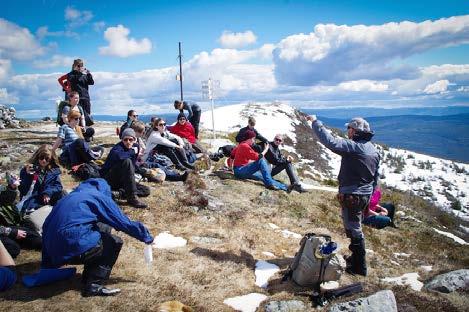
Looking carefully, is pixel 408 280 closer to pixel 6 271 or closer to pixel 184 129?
pixel 6 271

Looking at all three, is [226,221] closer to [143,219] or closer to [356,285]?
[143,219]

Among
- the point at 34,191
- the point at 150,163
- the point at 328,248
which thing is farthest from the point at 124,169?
the point at 328,248

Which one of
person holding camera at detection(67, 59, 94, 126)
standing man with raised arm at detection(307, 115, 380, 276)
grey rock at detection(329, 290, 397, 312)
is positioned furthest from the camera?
person holding camera at detection(67, 59, 94, 126)

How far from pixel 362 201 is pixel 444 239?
25.2 ft

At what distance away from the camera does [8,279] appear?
5867 millimetres

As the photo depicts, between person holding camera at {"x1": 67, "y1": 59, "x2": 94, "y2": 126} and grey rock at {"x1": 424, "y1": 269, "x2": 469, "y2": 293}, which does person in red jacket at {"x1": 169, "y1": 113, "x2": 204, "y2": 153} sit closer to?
person holding camera at {"x1": 67, "y1": 59, "x2": 94, "y2": 126}

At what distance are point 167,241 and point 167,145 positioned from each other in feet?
16.9

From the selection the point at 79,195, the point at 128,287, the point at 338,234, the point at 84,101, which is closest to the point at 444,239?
the point at 338,234

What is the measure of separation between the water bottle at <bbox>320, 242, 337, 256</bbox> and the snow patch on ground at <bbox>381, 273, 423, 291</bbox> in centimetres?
206

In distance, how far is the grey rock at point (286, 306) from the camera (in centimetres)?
613

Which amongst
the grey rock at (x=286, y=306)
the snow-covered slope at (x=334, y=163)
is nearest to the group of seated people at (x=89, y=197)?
the grey rock at (x=286, y=306)

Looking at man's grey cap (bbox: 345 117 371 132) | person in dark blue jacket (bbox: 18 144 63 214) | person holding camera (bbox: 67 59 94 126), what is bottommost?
person in dark blue jacket (bbox: 18 144 63 214)

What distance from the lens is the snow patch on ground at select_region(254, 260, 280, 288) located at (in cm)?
730

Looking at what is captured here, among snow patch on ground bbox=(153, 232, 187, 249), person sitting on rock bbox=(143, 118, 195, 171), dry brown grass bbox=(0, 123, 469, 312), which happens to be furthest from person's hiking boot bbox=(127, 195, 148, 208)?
person sitting on rock bbox=(143, 118, 195, 171)
